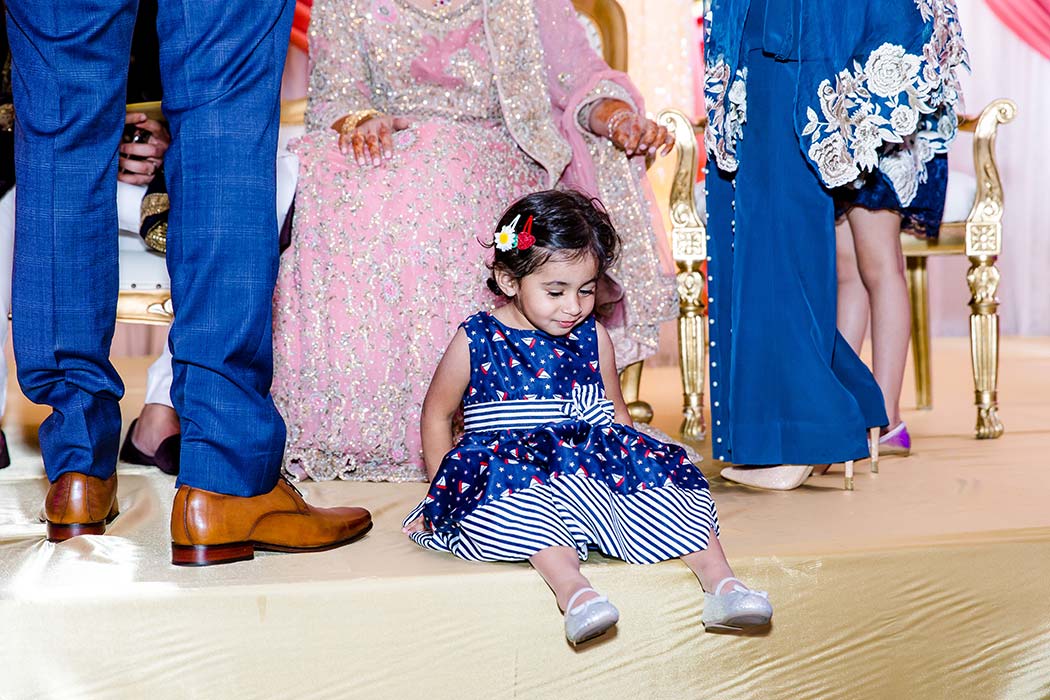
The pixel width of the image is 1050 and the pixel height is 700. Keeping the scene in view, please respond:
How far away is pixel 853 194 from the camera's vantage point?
2125 millimetres

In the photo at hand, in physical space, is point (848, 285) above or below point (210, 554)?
above

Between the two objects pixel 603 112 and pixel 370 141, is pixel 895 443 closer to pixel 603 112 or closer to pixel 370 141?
pixel 603 112

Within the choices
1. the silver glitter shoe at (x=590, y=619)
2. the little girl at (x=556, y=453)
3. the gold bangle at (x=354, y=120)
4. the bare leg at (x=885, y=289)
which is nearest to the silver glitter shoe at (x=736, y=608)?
the little girl at (x=556, y=453)

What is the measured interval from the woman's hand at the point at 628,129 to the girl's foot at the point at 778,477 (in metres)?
0.73

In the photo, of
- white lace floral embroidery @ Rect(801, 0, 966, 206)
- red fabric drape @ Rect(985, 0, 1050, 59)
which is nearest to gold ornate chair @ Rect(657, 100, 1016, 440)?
white lace floral embroidery @ Rect(801, 0, 966, 206)

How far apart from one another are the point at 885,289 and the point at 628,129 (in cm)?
61

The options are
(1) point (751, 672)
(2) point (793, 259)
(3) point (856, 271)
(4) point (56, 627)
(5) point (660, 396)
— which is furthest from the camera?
(5) point (660, 396)

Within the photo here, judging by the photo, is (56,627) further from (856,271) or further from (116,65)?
(856,271)

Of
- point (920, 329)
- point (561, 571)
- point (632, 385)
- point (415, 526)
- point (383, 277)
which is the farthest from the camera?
point (920, 329)

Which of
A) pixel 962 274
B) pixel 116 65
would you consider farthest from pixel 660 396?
pixel 962 274

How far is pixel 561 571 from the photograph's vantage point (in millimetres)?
1307

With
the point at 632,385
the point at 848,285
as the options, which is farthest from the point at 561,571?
the point at 632,385

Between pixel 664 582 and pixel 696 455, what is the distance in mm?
807

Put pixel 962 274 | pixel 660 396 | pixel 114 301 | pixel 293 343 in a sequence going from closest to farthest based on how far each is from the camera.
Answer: pixel 114 301 → pixel 293 343 → pixel 660 396 → pixel 962 274
